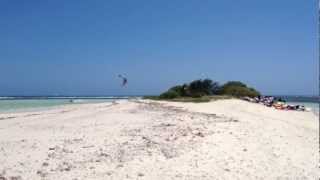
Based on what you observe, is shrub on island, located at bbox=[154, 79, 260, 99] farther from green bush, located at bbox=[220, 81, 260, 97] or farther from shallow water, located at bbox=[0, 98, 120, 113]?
shallow water, located at bbox=[0, 98, 120, 113]

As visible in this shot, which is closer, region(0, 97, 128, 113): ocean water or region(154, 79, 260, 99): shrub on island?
region(0, 97, 128, 113): ocean water

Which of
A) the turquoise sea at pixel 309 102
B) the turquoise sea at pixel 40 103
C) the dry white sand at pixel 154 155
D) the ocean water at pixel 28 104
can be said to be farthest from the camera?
the turquoise sea at pixel 309 102

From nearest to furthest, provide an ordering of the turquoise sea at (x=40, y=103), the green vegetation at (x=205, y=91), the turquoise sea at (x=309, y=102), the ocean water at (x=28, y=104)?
the ocean water at (x=28, y=104)
the turquoise sea at (x=40, y=103)
the turquoise sea at (x=309, y=102)
the green vegetation at (x=205, y=91)

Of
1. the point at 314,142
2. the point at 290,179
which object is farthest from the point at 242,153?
the point at 314,142

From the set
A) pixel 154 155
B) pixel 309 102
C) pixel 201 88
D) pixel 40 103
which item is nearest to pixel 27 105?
pixel 40 103

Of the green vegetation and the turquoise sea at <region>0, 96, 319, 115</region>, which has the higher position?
the green vegetation

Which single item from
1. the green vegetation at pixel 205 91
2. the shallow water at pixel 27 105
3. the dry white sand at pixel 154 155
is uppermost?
the green vegetation at pixel 205 91

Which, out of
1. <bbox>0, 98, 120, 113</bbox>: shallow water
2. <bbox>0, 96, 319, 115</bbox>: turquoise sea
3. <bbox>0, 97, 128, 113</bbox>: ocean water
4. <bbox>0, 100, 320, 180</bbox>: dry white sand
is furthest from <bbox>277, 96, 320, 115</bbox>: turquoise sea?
<bbox>0, 100, 320, 180</bbox>: dry white sand

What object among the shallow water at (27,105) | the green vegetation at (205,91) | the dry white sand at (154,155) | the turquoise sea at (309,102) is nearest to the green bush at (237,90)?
the green vegetation at (205,91)

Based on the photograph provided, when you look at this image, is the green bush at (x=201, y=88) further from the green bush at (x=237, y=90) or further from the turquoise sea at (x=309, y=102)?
the turquoise sea at (x=309, y=102)

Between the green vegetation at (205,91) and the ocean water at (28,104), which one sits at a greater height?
the green vegetation at (205,91)

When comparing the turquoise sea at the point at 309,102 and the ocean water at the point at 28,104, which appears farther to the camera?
the turquoise sea at the point at 309,102

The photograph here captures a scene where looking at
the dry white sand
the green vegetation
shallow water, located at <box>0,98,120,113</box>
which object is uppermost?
the green vegetation

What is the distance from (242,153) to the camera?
1030 cm
